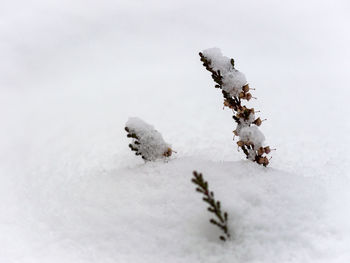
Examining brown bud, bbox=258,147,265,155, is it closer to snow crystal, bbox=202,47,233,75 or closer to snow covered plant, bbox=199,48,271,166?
snow covered plant, bbox=199,48,271,166

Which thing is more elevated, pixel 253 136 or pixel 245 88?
pixel 245 88

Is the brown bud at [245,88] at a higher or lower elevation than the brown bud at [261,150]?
higher

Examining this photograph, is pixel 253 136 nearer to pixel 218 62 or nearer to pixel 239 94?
pixel 239 94

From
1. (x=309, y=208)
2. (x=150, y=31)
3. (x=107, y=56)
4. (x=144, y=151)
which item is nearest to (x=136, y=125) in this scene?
(x=144, y=151)

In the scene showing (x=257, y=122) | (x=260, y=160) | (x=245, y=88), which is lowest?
(x=260, y=160)

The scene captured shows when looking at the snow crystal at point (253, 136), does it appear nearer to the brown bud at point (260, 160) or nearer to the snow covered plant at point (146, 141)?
the brown bud at point (260, 160)

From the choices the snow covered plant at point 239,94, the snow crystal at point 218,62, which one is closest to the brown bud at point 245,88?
the snow covered plant at point 239,94

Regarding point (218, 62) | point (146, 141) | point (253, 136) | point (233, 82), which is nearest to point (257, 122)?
point (253, 136)

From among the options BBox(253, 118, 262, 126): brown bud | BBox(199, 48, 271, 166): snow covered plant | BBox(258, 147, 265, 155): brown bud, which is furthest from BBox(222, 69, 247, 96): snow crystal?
BBox(258, 147, 265, 155): brown bud
